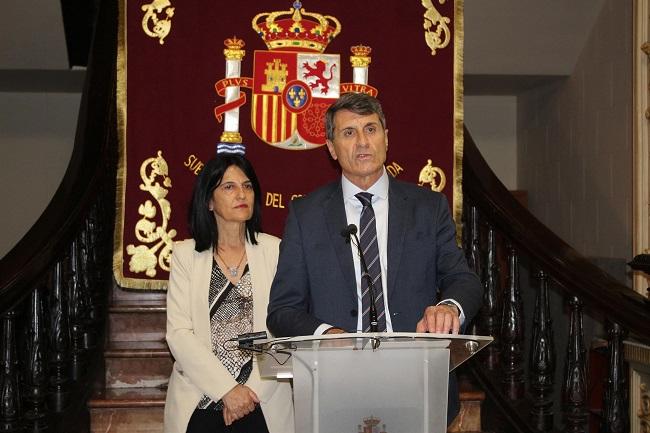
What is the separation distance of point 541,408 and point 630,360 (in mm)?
437

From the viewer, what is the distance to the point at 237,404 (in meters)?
2.80

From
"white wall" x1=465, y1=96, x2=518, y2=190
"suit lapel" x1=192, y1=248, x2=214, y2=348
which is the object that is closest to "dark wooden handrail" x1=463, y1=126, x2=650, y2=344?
"suit lapel" x1=192, y1=248, x2=214, y2=348

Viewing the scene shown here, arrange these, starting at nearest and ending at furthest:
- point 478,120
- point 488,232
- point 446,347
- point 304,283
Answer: point 446,347
point 304,283
point 488,232
point 478,120

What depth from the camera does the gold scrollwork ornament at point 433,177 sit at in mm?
4262

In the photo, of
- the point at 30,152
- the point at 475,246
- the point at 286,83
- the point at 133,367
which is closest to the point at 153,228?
the point at 133,367

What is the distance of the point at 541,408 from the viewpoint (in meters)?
3.24

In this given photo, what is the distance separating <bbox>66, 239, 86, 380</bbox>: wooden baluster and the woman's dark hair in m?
0.69

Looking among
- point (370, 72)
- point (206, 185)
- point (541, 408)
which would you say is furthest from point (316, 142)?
point (541, 408)

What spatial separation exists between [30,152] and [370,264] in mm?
4997

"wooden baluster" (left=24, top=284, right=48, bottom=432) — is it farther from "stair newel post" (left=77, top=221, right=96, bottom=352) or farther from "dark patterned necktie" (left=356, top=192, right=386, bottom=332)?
"dark patterned necktie" (left=356, top=192, right=386, bottom=332)

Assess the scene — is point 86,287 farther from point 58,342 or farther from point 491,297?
point 491,297

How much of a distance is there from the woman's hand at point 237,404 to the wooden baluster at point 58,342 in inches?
29.0

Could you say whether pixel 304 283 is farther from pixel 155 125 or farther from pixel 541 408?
pixel 155 125

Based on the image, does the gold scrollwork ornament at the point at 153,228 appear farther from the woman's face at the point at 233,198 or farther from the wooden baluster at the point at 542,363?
the wooden baluster at the point at 542,363
